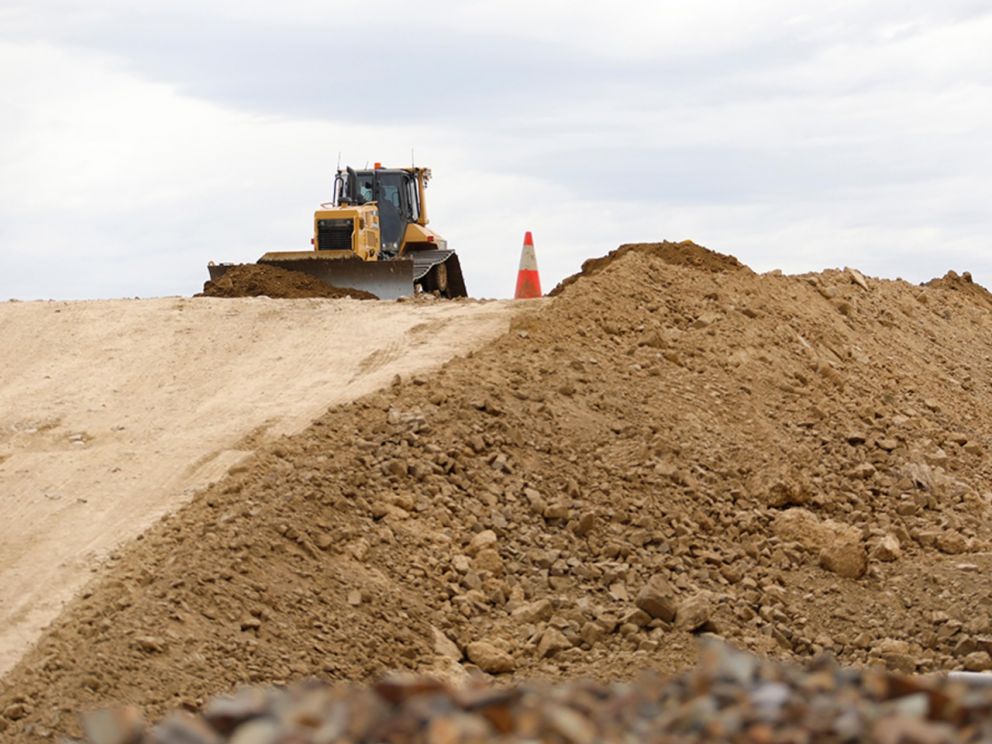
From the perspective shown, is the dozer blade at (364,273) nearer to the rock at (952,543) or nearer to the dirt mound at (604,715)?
the rock at (952,543)

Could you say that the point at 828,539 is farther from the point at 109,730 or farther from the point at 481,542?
the point at 109,730

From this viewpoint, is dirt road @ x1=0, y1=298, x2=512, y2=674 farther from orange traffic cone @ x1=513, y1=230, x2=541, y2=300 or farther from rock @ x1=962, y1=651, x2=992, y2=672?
rock @ x1=962, y1=651, x2=992, y2=672

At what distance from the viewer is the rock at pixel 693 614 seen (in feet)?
28.0

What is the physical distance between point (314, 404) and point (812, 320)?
548cm

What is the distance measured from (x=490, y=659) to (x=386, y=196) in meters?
12.8

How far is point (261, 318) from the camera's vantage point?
527 inches

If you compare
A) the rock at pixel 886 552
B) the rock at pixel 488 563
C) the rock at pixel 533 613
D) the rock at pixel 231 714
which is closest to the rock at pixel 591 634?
the rock at pixel 533 613

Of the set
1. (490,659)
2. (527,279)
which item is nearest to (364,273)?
(527,279)

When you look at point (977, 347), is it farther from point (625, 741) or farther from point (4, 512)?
point (625, 741)

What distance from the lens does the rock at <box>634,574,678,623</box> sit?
861cm

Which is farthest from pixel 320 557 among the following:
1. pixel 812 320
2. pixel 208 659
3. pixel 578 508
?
pixel 812 320

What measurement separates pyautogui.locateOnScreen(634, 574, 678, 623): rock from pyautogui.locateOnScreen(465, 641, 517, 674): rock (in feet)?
3.09

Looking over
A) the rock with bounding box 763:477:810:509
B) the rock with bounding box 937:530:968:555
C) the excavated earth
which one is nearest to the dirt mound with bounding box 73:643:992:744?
the excavated earth

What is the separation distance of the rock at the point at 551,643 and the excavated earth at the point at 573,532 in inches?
0.5
